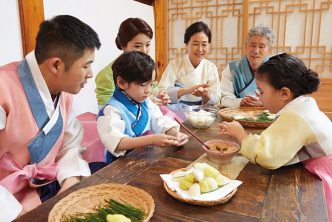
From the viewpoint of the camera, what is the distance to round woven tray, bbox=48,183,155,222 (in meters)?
0.79

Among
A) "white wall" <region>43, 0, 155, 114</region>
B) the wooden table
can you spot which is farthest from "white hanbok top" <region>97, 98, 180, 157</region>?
"white wall" <region>43, 0, 155, 114</region>

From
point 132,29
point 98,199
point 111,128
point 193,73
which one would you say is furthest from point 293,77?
point 193,73

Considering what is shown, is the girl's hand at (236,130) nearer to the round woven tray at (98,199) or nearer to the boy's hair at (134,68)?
the boy's hair at (134,68)

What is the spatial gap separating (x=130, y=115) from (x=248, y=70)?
1402 mm

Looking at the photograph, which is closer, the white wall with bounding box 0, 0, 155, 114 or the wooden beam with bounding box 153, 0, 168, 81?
the white wall with bounding box 0, 0, 155, 114

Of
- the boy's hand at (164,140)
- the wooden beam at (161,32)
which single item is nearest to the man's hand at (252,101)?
the boy's hand at (164,140)

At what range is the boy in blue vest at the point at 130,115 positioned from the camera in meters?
1.36

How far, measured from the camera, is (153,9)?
478cm

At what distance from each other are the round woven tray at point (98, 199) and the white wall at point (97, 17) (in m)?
2.24

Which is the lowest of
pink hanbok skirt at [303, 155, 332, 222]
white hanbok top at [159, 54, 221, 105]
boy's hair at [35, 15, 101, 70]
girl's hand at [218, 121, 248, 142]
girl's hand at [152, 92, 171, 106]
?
pink hanbok skirt at [303, 155, 332, 222]

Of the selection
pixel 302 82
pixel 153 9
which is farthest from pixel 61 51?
pixel 153 9

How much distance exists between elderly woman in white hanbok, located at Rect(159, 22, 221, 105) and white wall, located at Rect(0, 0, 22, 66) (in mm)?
1287

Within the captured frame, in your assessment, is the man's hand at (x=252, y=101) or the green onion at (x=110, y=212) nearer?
the green onion at (x=110, y=212)

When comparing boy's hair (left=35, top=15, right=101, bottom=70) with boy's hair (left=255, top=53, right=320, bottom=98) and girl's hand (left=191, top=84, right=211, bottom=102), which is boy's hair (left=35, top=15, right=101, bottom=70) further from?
girl's hand (left=191, top=84, right=211, bottom=102)
